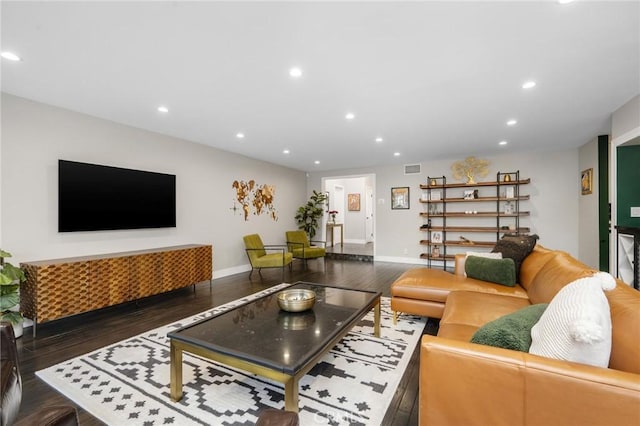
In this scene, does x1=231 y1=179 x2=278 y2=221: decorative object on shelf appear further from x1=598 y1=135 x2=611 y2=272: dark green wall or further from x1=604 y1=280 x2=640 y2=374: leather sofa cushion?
x1=598 y1=135 x2=611 y2=272: dark green wall

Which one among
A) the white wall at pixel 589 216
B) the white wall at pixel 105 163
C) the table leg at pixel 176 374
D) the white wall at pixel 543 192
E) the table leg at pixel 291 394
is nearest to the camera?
the table leg at pixel 291 394

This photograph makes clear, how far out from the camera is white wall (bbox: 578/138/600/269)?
461 cm

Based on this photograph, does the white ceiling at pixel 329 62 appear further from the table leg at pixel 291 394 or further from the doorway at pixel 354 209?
the doorway at pixel 354 209

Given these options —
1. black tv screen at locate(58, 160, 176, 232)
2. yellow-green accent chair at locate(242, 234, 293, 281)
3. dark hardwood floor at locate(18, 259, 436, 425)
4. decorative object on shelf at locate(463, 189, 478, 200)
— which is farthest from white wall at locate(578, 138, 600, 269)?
black tv screen at locate(58, 160, 176, 232)

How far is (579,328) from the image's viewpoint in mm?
984

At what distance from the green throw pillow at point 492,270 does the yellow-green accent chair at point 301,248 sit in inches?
150

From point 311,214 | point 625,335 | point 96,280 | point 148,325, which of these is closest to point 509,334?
point 625,335

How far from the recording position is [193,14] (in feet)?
5.88

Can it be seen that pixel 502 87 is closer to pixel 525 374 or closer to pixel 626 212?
pixel 626 212

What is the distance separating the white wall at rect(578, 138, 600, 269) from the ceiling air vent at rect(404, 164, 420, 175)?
3.01 m

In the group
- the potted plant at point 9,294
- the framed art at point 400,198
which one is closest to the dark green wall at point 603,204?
the framed art at point 400,198

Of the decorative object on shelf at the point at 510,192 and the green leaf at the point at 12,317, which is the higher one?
the decorative object on shelf at the point at 510,192

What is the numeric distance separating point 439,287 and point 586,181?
14.6 feet

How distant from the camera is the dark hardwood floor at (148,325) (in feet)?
5.96
